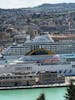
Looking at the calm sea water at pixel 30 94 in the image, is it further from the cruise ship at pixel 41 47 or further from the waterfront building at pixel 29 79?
the cruise ship at pixel 41 47

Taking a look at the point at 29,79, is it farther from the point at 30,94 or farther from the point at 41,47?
the point at 41,47

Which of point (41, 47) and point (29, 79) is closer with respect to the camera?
point (29, 79)

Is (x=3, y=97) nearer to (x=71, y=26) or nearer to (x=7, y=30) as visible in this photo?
(x=7, y=30)

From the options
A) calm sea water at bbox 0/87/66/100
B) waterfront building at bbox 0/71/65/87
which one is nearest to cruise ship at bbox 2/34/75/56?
waterfront building at bbox 0/71/65/87

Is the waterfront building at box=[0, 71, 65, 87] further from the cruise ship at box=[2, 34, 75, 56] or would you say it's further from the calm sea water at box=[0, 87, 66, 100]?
the cruise ship at box=[2, 34, 75, 56]

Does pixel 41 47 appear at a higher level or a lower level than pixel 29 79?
lower

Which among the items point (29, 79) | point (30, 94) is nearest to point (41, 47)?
point (29, 79)

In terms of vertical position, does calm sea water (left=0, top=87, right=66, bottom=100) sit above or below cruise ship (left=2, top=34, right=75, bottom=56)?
above

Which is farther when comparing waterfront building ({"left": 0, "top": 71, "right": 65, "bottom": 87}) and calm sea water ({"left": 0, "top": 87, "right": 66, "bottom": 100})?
waterfront building ({"left": 0, "top": 71, "right": 65, "bottom": 87})

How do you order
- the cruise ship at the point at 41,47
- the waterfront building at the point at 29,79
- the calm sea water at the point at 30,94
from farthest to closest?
the cruise ship at the point at 41,47, the waterfront building at the point at 29,79, the calm sea water at the point at 30,94

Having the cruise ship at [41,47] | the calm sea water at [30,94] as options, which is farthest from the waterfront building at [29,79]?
the cruise ship at [41,47]
